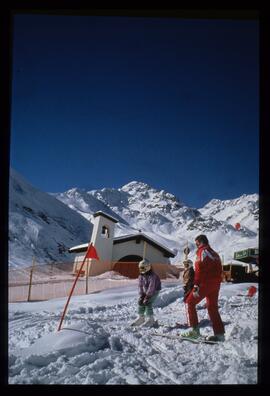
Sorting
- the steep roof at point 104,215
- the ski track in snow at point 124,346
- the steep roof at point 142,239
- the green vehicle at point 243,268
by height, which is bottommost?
the ski track in snow at point 124,346

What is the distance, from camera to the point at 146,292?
4844 mm

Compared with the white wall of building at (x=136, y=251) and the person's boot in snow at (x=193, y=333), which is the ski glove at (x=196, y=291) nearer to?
the person's boot in snow at (x=193, y=333)

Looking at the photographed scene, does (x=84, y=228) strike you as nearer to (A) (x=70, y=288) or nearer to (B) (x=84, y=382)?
(A) (x=70, y=288)

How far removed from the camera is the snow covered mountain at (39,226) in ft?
15.0

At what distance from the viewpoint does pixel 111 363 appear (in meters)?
4.05

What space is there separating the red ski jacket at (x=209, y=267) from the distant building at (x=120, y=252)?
1.44 feet

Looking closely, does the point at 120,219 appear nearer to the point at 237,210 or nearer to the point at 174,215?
the point at 174,215

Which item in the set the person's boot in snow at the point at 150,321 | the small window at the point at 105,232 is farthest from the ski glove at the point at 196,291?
the small window at the point at 105,232

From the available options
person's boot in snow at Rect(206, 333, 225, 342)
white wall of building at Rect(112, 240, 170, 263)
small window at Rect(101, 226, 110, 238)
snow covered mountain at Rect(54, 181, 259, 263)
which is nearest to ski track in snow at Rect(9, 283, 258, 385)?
person's boot in snow at Rect(206, 333, 225, 342)

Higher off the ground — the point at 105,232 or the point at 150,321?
the point at 105,232

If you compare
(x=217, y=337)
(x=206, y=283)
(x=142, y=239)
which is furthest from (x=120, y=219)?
(x=217, y=337)

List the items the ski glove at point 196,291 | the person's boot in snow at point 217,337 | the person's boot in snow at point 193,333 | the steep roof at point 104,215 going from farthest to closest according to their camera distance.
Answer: the steep roof at point 104,215 → the ski glove at point 196,291 → the person's boot in snow at point 193,333 → the person's boot in snow at point 217,337

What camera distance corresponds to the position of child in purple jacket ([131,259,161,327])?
474 centimetres

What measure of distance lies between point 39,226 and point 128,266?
3.72 ft
